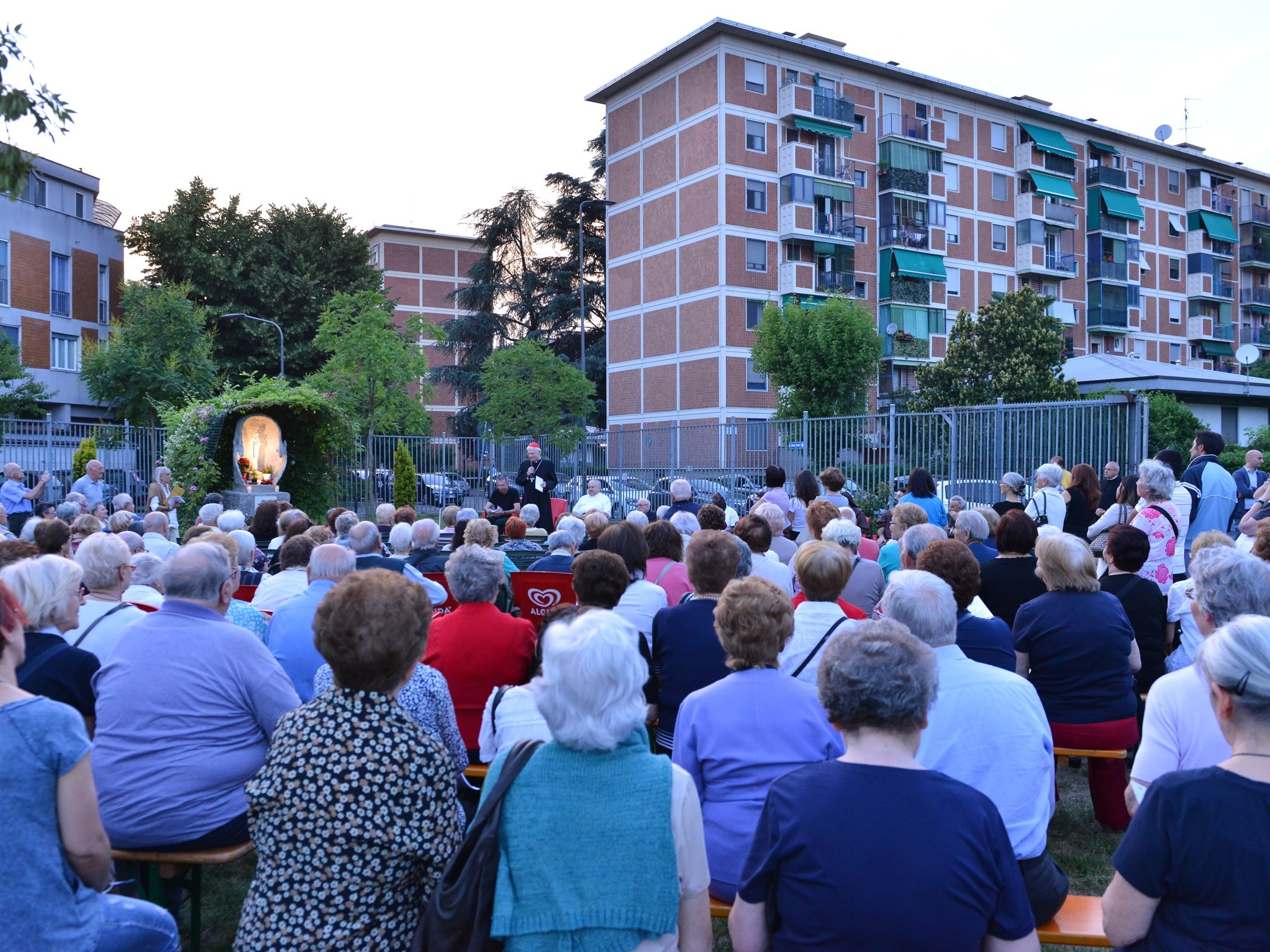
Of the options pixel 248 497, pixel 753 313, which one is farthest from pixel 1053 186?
pixel 248 497

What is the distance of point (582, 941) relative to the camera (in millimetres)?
2348

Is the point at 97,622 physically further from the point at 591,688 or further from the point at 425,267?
the point at 425,267

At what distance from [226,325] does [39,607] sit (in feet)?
118

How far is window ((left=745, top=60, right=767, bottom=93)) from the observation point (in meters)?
37.6

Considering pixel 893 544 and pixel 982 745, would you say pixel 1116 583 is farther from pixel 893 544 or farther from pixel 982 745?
pixel 982 745

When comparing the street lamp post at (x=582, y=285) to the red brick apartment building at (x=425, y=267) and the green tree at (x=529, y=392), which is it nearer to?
the green tree at (x=529, y=392)

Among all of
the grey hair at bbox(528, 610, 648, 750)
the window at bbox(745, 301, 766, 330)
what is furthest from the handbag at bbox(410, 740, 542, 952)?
the window at bbox(745, 301, 766, 330)

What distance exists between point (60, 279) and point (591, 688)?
41.6 m

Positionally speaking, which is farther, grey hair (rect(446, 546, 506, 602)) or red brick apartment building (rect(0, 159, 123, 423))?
red brick apartment building (rect(0, 159, 123, 423))

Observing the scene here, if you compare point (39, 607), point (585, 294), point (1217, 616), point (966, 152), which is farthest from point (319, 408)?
point (966, 152)

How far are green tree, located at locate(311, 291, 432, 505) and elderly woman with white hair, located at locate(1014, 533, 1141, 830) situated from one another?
754 inches

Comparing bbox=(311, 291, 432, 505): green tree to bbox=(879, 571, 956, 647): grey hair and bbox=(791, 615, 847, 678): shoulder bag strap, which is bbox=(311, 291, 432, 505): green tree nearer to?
bbox=(791, 615, 847, 678): shoulder bag strap

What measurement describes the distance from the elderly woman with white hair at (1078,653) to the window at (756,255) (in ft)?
113

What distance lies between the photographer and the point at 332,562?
5.05m
